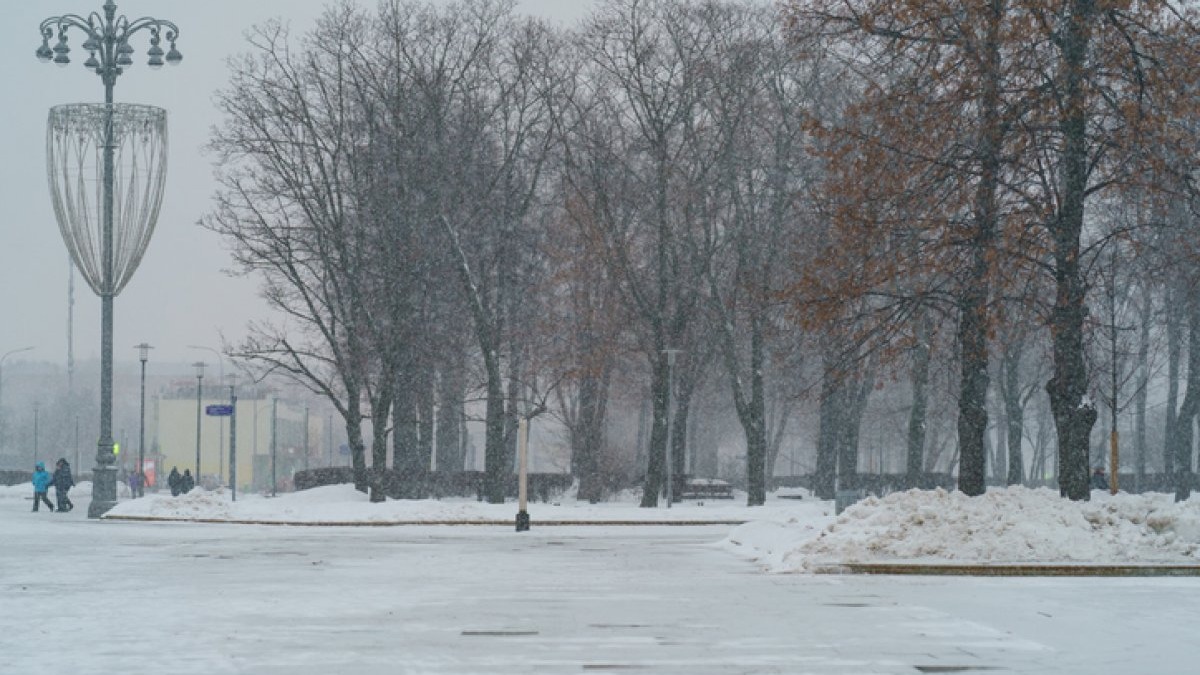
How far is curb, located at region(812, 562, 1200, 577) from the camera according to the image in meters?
20.5

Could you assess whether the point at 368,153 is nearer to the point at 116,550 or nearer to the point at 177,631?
the point at 116,550

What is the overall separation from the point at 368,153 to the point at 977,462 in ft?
85.6

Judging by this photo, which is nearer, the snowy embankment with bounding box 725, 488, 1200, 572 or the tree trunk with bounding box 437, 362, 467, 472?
the snowy embankment with bounding box 725, 488, 1200, 572

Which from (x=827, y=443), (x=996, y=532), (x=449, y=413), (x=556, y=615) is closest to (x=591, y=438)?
(x=449, y=413)

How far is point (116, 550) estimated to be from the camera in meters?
28.1

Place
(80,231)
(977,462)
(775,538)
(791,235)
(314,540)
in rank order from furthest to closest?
(791,235)
(80,231)
(314,540)
(977,462)
(775,538)

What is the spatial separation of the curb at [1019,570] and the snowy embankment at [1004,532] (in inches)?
7.0

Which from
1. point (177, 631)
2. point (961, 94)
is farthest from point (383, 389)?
point (177, 631)

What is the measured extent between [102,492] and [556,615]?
31.5 metres

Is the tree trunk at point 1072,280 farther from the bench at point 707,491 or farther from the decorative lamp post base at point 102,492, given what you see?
the bench at point 707,491

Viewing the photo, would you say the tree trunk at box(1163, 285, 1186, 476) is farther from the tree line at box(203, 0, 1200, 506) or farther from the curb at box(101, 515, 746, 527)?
the curb at box(101, 515, 746, 527)

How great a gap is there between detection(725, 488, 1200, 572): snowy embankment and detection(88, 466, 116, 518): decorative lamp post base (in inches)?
1053

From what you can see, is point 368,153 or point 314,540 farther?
point 368,153

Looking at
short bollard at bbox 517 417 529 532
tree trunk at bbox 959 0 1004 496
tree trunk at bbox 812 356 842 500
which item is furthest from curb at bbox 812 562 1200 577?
tree trunk at bbox 812 356 842 500
